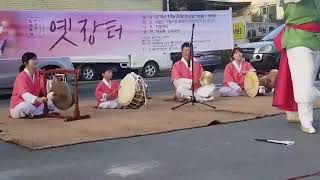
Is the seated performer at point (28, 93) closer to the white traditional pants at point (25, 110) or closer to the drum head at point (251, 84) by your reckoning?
the white traditional pants at point (25, 110)

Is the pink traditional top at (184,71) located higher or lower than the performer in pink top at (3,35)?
lower

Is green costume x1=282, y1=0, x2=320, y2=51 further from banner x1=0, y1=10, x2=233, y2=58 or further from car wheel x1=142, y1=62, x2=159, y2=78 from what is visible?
car wheel x1=142, y1=62, x2=159, y2=78

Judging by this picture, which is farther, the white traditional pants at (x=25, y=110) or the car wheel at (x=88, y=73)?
the car wheel at (x=88, y=73)

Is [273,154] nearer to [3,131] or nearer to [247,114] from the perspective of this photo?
[247,114]

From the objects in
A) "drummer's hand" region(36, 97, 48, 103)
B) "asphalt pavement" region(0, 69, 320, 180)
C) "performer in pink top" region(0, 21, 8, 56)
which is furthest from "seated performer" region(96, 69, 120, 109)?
"performer in pink top" region(0, 21, 8, 56)

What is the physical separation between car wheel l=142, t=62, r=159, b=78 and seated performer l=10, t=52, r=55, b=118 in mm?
12432

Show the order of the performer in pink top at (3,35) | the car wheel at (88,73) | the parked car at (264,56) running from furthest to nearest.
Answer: the car wheel at (88,73) < the parked car at (264,56) < the performer in pink top at (3,35)

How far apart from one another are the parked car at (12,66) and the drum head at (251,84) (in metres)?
5.13

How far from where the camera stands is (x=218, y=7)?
36.7 m

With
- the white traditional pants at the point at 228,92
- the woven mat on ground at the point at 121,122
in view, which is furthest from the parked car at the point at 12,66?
the white traditional pants at the point at 228,92

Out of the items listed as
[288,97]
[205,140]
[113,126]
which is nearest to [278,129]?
[288,97]

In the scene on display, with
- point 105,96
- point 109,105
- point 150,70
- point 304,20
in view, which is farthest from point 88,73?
point 304,20

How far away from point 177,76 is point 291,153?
5.49 metres

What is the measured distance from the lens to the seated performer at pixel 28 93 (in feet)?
31.9
